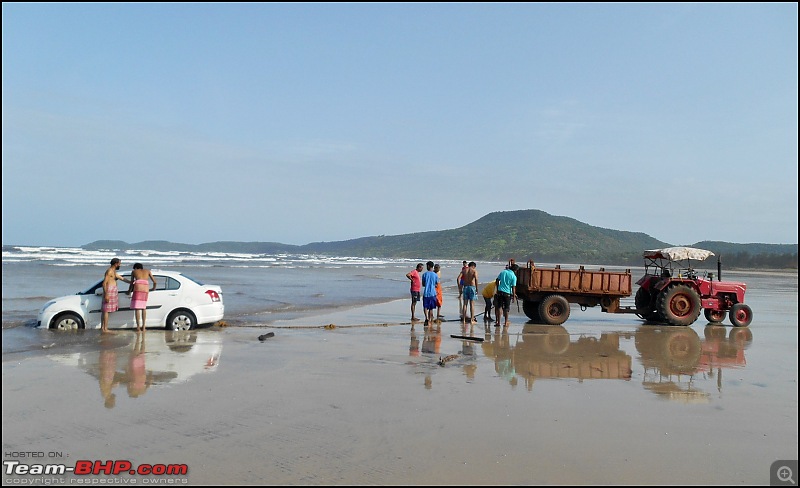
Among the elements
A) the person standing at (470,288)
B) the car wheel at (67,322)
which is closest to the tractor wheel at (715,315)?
the person standing at (470,288)

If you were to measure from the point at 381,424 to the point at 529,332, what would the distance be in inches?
329

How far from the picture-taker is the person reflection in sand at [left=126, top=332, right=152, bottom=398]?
273 inches

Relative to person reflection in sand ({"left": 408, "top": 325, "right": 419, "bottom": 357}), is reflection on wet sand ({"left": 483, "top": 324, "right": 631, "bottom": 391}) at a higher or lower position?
higher

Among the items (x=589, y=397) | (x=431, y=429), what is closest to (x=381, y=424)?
(x=431, y=429)

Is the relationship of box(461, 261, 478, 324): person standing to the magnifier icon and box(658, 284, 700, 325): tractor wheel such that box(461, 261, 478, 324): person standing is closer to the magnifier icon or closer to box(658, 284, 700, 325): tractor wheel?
box(658, 284, 700, 325): tractor wheel

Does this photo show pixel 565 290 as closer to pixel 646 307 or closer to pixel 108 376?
pixel 646 307

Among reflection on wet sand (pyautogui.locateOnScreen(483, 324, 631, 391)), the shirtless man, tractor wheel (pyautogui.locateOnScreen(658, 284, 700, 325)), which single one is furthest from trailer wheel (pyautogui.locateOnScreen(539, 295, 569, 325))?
the shirtless man

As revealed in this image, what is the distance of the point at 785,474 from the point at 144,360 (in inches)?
334

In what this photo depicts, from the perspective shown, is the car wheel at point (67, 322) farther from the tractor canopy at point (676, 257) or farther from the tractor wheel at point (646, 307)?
the tractor canopy at point (676, 257)

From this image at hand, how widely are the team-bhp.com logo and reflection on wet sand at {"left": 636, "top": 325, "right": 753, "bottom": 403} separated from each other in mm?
5892

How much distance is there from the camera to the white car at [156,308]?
12117 millimetres

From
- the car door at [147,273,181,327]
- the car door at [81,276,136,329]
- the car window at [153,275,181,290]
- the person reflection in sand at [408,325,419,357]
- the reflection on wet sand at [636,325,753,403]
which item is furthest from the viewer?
the car window at [153,275,181,290]

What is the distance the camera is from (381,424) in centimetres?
578

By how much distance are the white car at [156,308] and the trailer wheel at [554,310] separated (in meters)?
8.42
